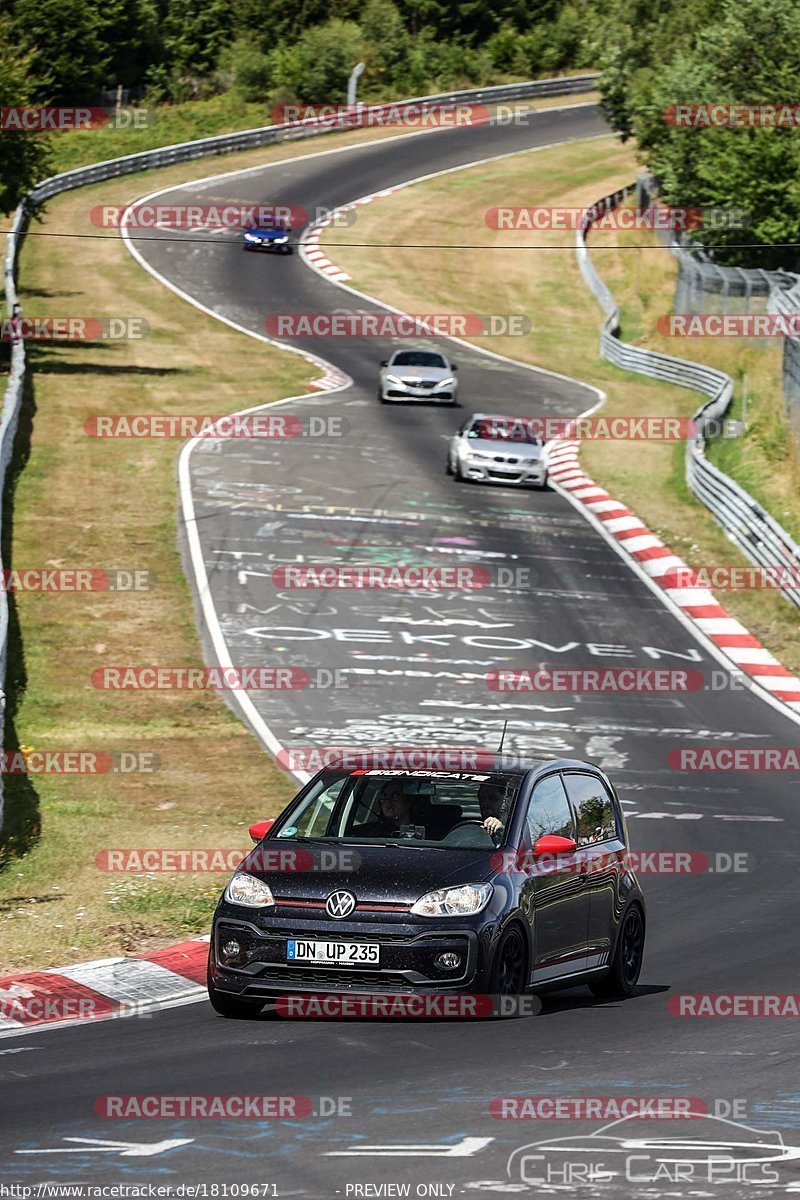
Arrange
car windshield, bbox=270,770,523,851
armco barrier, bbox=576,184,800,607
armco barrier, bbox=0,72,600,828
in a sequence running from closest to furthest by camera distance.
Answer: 1. car windshield, bbox=270,770,523,851
2. armco barrier, bbox=576,184,800,607
3. armco barrier, bbox=0,72,600,828

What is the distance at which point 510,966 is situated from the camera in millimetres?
11148

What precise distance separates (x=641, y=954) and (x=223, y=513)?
2265 cm

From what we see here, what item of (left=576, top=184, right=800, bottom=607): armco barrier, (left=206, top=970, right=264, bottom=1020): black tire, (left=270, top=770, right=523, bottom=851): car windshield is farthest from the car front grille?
(left=576, top=184, right=800, bottom=607): armco barrier

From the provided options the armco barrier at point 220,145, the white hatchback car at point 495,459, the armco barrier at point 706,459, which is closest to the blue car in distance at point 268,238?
the armco barrier at point 220,145

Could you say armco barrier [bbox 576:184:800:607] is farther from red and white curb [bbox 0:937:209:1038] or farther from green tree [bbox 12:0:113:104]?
green tree [bbox 12:0:113:104]

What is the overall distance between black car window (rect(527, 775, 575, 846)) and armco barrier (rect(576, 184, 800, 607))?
19074 millimetres

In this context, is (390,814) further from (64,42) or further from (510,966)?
(64,42)

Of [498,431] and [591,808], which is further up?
[591,808]

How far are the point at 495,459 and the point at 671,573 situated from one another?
6716 mm

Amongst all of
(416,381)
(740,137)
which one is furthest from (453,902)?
(740,137)

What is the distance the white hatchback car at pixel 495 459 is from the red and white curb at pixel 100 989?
25755mm

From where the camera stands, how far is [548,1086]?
9180 millimetres

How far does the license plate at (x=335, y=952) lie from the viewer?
10758mm

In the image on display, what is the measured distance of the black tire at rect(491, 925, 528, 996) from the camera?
10.9 meters
